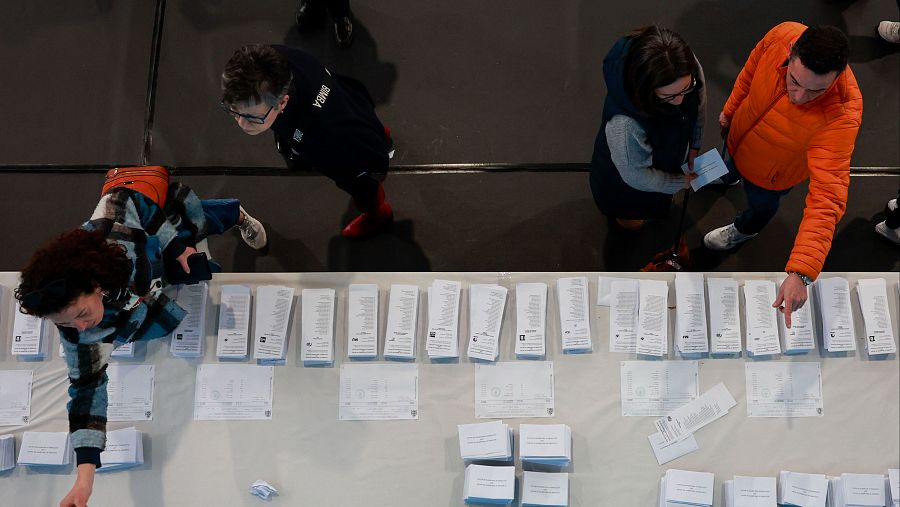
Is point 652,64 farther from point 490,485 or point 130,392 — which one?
point 130,392

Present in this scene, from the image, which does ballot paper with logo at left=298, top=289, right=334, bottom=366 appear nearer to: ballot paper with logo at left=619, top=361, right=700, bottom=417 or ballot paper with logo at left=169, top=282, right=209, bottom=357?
ballot paper with logo at left=169, top=282, right=209, bottom=357

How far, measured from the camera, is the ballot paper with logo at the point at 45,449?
2.36 metres

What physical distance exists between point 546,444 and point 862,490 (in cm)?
105

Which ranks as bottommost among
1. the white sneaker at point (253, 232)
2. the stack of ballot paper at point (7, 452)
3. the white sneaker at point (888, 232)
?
the stack of ballot paper at point (7, 452)

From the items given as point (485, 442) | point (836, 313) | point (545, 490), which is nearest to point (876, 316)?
point (836, 313)

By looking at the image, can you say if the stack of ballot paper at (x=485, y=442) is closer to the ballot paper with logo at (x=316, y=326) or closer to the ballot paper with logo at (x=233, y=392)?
the ballot paper with logo at (x=316, y=326)

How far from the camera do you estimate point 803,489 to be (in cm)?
233

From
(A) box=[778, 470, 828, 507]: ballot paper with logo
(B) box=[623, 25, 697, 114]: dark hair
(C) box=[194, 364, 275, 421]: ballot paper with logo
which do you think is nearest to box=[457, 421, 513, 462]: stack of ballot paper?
(C) box=[194, 364, 275, 421]: ballot paper with logo

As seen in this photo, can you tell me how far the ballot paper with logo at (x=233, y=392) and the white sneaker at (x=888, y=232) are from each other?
8.70 feet

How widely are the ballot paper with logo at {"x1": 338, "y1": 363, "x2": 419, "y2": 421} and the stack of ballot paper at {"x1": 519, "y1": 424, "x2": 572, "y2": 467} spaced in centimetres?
38

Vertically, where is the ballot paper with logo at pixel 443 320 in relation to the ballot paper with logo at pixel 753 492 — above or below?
above

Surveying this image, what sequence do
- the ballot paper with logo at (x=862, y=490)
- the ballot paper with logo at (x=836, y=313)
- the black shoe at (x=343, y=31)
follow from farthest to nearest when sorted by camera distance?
the black shoe at (x=343, y=31) < the ballot paper with logo at (x=836, y=313) < the ballot paper with logo at (x=862, y=490)

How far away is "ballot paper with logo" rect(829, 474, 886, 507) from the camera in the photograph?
7.59 feet

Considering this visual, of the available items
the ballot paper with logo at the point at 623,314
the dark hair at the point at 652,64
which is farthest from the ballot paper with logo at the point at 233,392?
the dark hair at the point at 652,64
